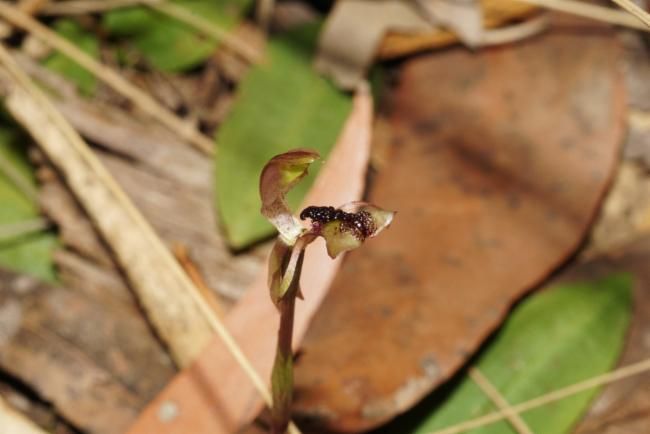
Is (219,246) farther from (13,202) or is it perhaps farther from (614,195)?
(614,195)

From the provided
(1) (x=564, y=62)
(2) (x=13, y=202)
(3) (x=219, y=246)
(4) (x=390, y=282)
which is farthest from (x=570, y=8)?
(2) (x=13, y=202)

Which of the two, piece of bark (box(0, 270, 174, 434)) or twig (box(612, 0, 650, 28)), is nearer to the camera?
twig (box(612, 0, 650, 28))

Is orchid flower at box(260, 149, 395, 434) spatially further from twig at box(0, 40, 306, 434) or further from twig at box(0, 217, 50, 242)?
twig at box(0, 217, 50, 242)

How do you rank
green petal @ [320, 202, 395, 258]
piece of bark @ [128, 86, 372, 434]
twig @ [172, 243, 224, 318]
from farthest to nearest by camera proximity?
twig @ [172, 243, 224, 318]
piece of bark @ [128, 86, 372, 434]
green petal @ [320, 202, 395, 258]

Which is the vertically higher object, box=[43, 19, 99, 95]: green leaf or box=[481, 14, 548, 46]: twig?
box=[481, 14, 548, 46]: twig

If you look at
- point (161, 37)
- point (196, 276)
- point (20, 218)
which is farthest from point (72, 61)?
point (196, 276)

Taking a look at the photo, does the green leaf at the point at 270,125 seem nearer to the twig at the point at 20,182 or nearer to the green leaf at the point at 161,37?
the green leaf at the point at 161,37

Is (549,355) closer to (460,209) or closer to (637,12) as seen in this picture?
(460,209)

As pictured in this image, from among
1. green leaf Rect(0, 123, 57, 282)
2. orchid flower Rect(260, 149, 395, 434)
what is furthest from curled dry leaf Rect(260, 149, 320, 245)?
green leaf Rect(0, 123, 57, 282)
